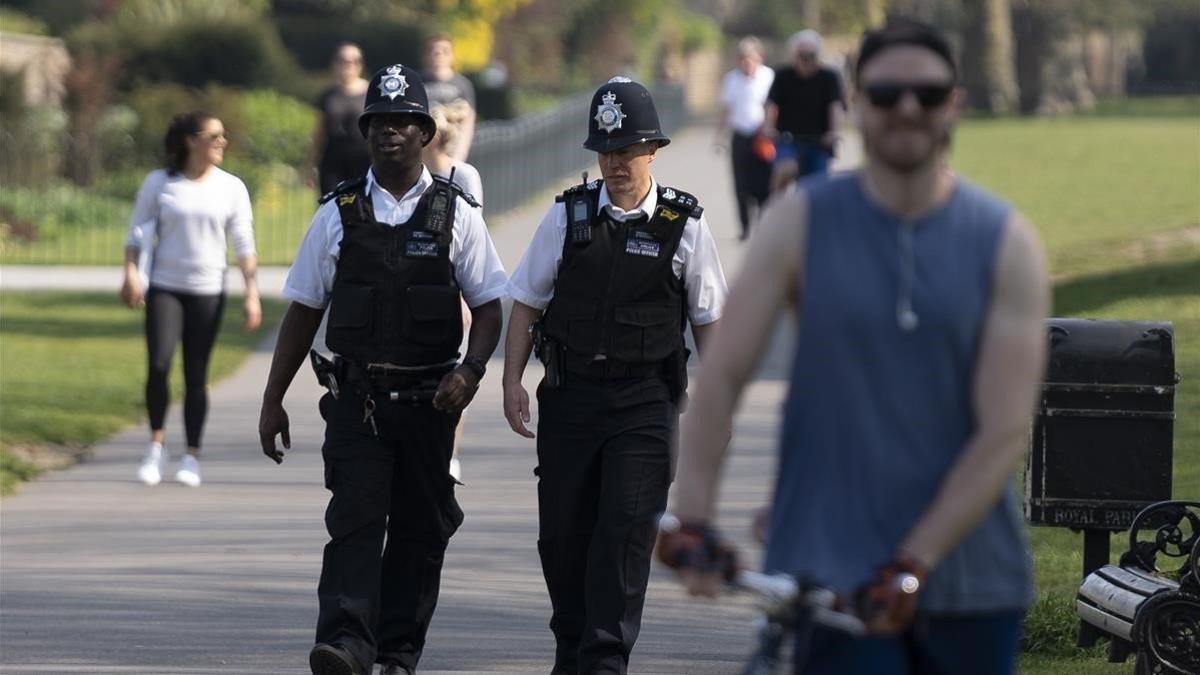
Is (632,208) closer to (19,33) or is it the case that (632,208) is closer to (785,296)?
(785,296)

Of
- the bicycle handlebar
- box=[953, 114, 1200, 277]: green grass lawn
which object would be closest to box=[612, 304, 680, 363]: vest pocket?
the bicycle handlebar

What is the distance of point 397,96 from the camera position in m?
7.01

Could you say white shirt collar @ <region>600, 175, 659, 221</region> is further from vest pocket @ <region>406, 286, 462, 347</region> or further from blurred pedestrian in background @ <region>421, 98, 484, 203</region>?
blurred pedestrian in background @ <region>421, 98, 484, 203</region>

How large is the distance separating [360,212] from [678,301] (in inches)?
36.9

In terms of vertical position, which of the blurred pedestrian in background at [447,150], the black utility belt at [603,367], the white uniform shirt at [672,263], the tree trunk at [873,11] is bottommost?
the black utility belt at [603,367]

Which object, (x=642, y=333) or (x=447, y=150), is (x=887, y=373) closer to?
(x=642, y=333)

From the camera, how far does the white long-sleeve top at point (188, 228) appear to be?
36.2ft

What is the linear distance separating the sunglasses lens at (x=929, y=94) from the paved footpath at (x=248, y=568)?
3.76 meters

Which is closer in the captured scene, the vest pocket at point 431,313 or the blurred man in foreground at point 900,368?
the blurred man in foreground at point 900,368

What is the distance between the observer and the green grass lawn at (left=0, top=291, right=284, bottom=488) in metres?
13.3

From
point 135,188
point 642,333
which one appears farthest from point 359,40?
point 642,333

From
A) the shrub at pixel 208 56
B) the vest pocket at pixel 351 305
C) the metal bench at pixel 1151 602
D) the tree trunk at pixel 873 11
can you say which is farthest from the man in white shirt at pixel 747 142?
the tree trunk at pixel 873 11

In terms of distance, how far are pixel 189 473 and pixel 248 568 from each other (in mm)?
2186

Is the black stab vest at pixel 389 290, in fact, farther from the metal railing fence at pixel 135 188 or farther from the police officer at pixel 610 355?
the metal railing fence at pixel 135 188
